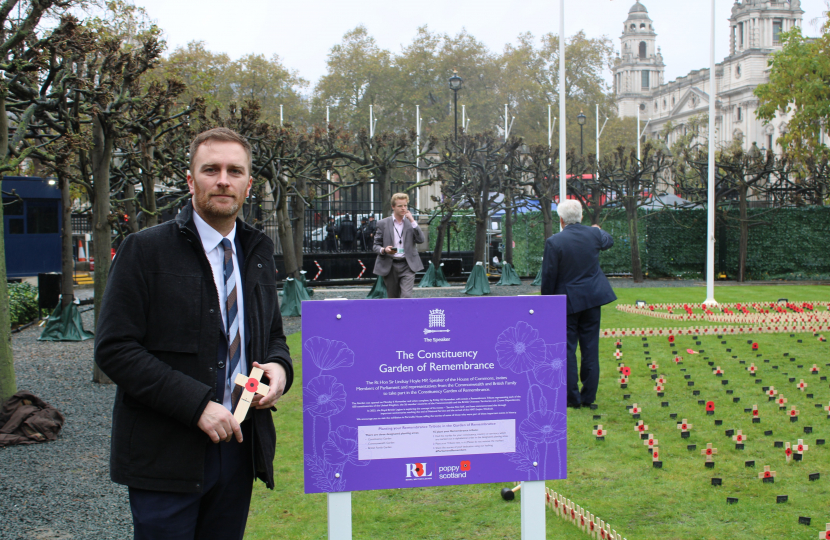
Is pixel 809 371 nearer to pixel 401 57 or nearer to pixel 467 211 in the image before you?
pixel 467 211

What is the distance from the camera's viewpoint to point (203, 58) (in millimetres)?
50188

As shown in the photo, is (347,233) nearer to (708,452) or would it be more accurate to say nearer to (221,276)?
(708,452)

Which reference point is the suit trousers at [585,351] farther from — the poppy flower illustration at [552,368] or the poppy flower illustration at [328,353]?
the poppy flower illustration at [328,353]

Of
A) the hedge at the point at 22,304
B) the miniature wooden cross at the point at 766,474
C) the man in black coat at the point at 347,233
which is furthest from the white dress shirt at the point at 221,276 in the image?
the man in black coat at the point at 347,233

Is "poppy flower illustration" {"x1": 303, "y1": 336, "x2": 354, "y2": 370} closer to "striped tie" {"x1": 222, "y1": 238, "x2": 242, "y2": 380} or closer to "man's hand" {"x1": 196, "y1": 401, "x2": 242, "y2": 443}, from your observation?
"striped tie" {"x1": 222, "y1": 238, "x2": 242, "y2": 380}

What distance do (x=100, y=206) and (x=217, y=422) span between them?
7380mm

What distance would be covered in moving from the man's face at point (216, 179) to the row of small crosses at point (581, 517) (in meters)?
2.69

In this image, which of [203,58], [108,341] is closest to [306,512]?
[108,341]

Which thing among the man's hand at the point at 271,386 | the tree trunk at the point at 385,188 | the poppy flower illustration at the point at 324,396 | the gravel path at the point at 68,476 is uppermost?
the tree trunk at the point at 385,188

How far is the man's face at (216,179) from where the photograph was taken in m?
2.60

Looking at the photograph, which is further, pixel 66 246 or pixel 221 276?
pixel 66 246

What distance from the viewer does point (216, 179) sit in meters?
2.61

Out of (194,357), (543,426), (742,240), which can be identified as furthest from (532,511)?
(742,240)

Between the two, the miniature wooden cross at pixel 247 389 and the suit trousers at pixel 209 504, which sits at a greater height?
the miniature wooden cross at pixel 247 389
